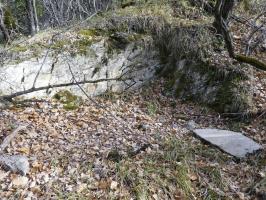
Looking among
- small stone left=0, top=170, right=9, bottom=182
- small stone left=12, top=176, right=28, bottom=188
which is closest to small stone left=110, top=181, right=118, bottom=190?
small stone left=12, top=176, right=28, bottom=188

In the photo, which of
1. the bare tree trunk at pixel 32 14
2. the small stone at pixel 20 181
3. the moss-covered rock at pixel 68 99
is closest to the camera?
the small stone at pixel 20 181

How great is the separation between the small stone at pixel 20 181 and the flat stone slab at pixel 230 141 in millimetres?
2620

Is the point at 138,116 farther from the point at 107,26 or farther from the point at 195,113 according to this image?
the point at 107,26

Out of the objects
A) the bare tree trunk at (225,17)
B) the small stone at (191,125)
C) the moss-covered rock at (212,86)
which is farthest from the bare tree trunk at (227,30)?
the small stone at (191,125)

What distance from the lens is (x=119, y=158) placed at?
4.49m

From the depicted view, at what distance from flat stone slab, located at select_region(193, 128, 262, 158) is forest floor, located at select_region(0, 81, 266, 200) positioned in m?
0.11

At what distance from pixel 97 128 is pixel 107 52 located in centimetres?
223

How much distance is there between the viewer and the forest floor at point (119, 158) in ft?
13.4

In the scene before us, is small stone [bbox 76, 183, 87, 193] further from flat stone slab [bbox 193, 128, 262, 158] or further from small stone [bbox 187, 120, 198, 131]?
small stone [bbox 187, 120, 198, 131]

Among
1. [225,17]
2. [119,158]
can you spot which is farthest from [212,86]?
[119,158]

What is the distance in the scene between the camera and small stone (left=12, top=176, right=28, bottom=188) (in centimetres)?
401

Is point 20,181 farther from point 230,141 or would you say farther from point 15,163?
point 230,141

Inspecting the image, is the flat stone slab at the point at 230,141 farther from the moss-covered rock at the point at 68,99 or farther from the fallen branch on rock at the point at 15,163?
the fallen branch on rock at the point at 15,163

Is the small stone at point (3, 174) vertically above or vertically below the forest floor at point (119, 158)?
above
